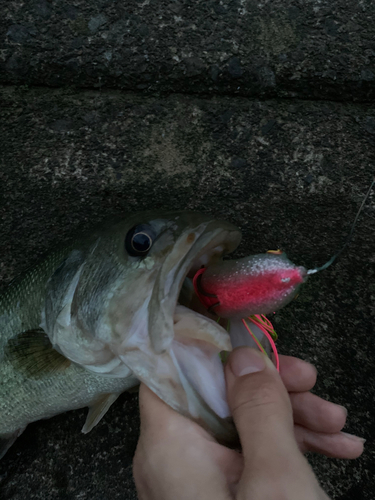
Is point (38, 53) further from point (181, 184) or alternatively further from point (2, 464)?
point (2, 464)

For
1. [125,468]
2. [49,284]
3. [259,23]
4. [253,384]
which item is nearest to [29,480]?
[125,468]

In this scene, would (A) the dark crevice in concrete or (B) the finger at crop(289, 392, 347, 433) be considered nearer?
(B) the finger at crop(289, 392, 347, 433)

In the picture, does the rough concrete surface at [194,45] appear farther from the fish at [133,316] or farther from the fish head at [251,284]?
the fish head at [251,284]

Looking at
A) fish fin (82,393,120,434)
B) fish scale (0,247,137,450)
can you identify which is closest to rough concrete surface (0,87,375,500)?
fish scale (0,247,137,450)

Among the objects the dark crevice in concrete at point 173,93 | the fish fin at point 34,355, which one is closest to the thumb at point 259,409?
the fish fin at point 34,355

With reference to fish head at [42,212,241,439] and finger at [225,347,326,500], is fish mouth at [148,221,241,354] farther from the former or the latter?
finger at [225,347,326,500]

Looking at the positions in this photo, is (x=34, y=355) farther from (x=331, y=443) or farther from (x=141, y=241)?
(x=331, y=443)
